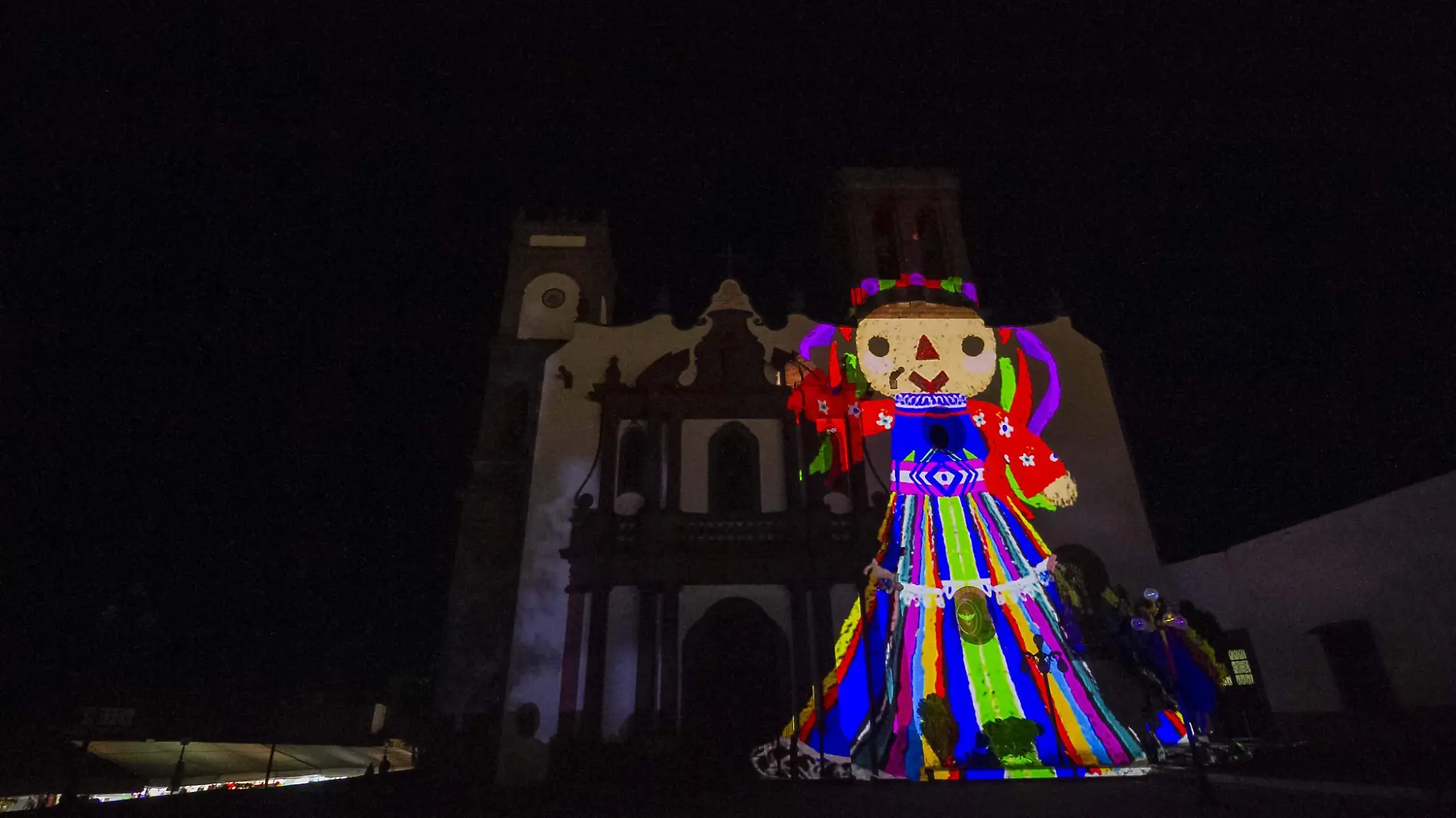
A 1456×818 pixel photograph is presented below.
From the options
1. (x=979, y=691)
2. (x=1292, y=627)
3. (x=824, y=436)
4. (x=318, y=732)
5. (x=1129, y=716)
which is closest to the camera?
(x=979, y=691)

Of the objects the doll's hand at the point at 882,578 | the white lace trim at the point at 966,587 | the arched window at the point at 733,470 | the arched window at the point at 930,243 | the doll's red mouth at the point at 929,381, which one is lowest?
the white lace trim at the point at 966,587

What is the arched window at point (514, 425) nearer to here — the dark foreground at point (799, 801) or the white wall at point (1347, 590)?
the dark foreground at point (799, 801)

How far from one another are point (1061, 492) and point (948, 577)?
16.4 ft

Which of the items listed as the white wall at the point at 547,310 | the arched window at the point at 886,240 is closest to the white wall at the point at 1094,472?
Result: the arched window at the point at 886,240

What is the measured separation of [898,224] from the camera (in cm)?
2416

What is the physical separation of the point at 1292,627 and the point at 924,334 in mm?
11290

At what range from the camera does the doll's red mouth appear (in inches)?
737

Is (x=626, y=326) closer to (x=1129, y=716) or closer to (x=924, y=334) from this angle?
(x=924, y=334)

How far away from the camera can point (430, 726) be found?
17.3 m

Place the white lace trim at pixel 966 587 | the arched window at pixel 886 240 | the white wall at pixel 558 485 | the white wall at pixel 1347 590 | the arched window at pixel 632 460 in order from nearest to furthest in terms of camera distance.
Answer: the white wall at pixel 1347 590 < the white lace trim at pixel 966 587 < the white wall at pixel 558 485 < the arched window at pixel 632 460 < the arched window at pixel 886 240

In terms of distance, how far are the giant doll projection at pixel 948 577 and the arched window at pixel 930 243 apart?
2812 mm

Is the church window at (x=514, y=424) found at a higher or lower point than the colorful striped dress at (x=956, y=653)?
higher

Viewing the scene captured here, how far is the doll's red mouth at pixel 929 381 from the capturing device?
61.4 ft

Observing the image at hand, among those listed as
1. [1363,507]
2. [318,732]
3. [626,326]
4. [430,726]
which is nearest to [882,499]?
[626,326]
